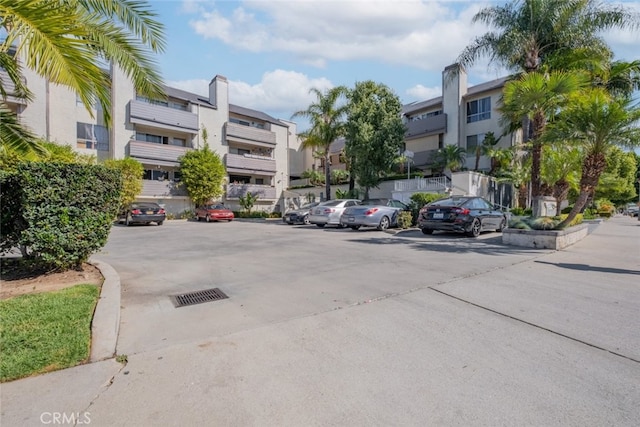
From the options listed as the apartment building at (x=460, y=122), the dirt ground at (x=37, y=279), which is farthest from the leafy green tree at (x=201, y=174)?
the dirt ground at (x=37, y=279)

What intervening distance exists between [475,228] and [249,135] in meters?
26.4

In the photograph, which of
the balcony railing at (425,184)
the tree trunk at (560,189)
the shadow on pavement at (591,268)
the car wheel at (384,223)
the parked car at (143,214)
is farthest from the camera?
the parked car at (143,214)

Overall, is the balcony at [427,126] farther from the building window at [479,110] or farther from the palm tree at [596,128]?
the palm tree at [596,128]

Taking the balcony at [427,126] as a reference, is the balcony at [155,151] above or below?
below

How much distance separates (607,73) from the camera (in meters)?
13.1

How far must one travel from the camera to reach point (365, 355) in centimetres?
321

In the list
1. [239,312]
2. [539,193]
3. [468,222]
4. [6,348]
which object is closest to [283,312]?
[239,312]

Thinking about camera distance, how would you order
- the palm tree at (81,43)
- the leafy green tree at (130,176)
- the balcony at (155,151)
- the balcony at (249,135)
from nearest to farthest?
1. the palm tree at (81,43)
2. the leafy green tree at (130,176)
3. the balcony at (155,151)
4. the balcony at (249,135)

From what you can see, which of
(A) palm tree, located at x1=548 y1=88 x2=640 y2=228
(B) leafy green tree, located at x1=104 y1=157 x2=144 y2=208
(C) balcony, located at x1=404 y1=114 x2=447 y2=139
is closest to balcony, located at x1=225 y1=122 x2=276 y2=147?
(B) leafy green tree, located at x1=104 y1=157 x2=144 y2=208

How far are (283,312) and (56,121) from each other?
27975 mm

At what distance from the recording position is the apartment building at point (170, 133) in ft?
78.9

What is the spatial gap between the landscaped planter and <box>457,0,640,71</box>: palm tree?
7.28 meters

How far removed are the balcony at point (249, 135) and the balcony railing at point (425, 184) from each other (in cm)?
1687

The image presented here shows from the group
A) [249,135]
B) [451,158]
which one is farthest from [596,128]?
[249,135]
